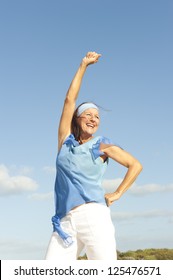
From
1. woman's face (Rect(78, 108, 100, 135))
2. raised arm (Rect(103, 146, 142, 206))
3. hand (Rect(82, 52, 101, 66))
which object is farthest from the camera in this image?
hand (Rect(82, 52, 101, 66))

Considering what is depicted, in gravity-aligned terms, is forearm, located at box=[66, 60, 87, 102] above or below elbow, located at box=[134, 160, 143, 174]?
above

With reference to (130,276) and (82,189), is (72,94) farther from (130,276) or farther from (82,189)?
(130,276)

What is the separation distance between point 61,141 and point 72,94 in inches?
20.2

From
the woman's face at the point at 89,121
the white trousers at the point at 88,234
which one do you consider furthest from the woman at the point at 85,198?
the woman's face at the point at 89,121

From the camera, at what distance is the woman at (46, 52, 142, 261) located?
469 cm

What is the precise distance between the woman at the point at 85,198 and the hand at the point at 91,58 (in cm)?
85

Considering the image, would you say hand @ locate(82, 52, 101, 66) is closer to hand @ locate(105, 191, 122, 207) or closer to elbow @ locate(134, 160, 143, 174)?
elbow @ locate(134, 160, 143, 174)

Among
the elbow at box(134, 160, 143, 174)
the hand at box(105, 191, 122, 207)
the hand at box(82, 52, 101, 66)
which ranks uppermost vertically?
the hand at box(82, 52, 101, 66)

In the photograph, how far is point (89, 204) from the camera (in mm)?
4742

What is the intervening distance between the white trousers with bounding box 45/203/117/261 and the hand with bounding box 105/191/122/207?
86 mm

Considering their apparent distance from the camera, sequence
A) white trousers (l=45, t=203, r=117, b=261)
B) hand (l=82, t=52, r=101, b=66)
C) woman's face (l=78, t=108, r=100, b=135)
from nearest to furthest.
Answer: white trousers (l=45, t=203, r=117, b=261) < woman's face (l=78, t=108, r=100, b=135) < hand (l=82, t=52, r=101, b=66)

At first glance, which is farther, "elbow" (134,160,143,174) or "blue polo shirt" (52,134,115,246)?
"elbow" (134,160,143,174)

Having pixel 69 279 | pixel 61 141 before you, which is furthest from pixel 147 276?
pixel 61 141

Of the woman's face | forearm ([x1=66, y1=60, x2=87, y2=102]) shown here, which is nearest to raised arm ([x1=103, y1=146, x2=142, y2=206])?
the woman's face
